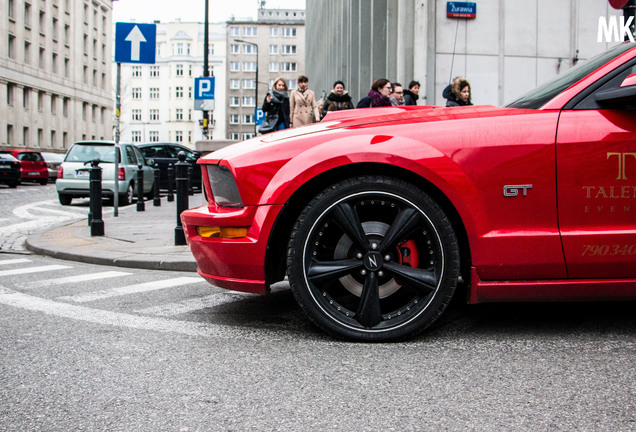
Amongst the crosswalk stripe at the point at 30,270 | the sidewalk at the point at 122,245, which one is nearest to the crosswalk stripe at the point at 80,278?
the sidewalk at the point at 122,245

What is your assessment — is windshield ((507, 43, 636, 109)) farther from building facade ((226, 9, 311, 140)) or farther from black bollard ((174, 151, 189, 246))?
building facade ((226, 9, 311, 140))

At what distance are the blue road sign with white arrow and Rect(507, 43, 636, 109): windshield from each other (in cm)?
839

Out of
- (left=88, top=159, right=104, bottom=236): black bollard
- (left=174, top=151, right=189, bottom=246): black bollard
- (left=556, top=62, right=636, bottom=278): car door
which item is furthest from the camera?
(left=88, top=159, right=104, bottom=236): black bollard

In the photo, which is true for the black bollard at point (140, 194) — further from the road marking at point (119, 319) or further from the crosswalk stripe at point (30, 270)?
the road marking at point (119, 319)

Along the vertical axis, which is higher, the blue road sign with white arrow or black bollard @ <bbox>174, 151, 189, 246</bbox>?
the blue road sign with white arrow

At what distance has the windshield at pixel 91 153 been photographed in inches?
612

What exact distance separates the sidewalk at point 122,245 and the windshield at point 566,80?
3737 mm

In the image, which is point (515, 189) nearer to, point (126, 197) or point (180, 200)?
point (180, 200)

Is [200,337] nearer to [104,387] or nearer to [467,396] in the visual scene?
[104,387]

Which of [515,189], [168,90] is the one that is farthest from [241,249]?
[168,90]

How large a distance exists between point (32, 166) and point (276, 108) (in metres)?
19.4

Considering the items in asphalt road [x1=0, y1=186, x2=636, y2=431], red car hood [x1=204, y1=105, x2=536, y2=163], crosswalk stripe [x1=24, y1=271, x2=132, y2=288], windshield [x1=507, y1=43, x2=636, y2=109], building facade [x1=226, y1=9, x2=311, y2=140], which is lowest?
asphalt road [x1=0, y1=186, x2=636, y2=431]

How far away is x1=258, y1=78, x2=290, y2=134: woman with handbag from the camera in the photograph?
1130 cm

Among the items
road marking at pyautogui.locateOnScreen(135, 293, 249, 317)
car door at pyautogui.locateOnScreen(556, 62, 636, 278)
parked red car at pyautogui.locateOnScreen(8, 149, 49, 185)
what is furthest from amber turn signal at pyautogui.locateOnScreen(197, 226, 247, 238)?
parked red car at pyautogui.locateOnScreen(8, 149, 49, 185)
